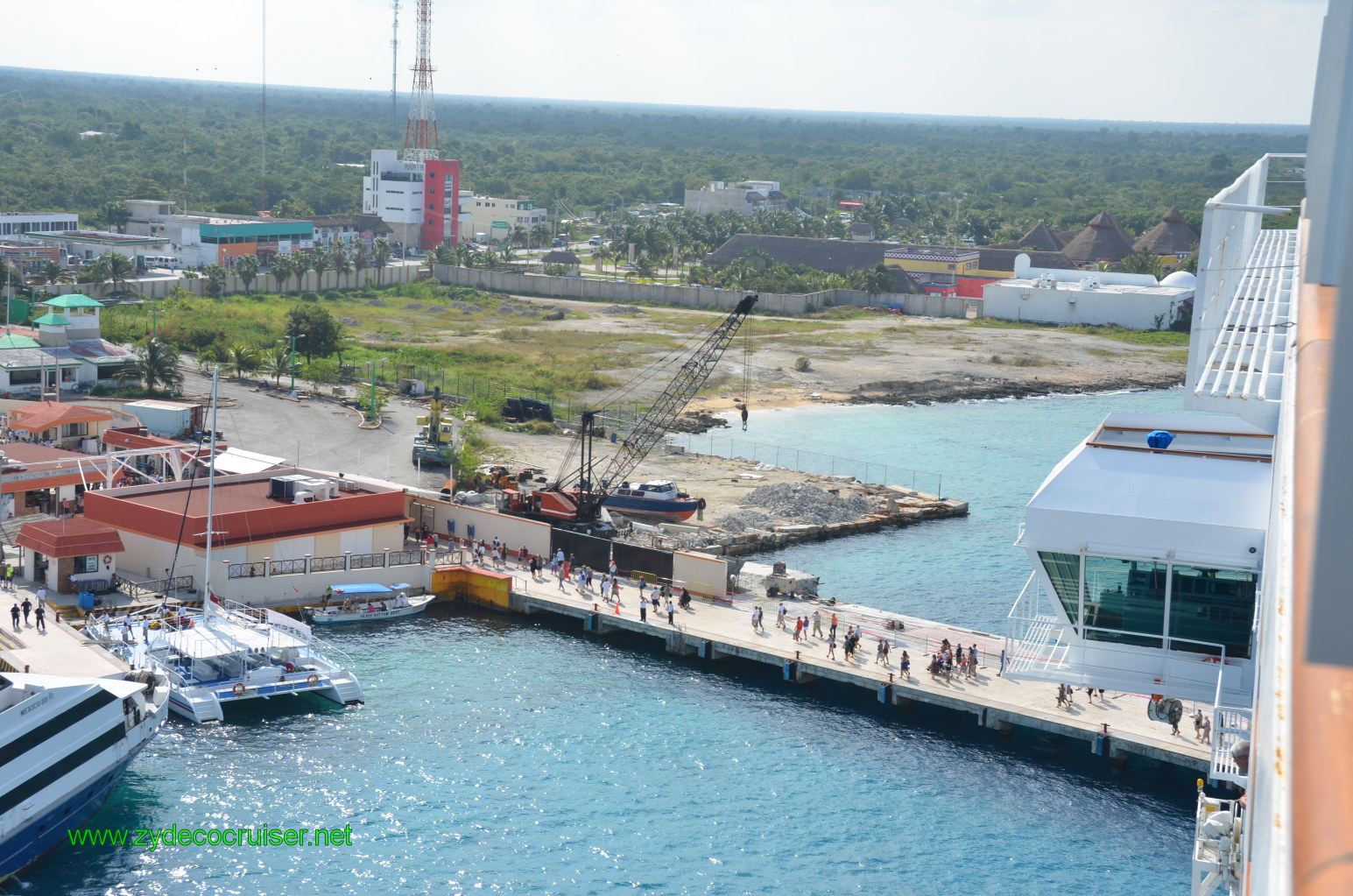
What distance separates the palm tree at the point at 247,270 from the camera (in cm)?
12475

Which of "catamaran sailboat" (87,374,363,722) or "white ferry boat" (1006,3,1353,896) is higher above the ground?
"white ferry boat" (1006,3,1353,896)

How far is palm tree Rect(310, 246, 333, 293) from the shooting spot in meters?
131

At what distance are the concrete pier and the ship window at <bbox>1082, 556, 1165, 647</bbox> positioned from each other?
581 inches

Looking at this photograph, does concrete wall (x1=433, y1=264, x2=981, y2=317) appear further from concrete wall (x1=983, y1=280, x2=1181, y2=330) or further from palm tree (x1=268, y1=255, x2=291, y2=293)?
palm tree (x1=268, y1=255, x2=291, y2=293)

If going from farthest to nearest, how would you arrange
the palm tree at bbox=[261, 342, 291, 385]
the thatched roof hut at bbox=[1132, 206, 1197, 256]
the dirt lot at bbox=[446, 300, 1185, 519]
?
1. the thatched roof hut at bbox=[1132, 206, 1197, 256]
2. the palm tree at bbox=[261, 342, 291, 385]
3. the dirt lot at bbox=[446, 300, 1185, 519]

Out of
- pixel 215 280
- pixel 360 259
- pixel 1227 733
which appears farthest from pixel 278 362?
pixel 1227 733

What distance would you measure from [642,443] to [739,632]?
28.3 meters

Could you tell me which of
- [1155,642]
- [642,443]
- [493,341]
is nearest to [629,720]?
[1155,642]

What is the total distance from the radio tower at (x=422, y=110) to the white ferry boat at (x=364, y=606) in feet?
360

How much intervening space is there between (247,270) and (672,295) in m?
39.4

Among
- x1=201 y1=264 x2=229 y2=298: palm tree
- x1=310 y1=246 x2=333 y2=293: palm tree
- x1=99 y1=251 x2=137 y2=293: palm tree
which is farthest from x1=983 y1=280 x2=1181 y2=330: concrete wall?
x1=99 y1=251 x2=137 y2=293: palm tree

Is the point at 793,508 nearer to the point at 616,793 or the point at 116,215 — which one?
the point at 616,793

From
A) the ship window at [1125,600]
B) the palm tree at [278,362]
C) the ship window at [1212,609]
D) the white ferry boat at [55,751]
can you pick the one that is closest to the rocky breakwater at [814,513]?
the white ferry boat at [55,751]

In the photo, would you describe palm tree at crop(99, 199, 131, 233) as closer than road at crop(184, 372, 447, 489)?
No
